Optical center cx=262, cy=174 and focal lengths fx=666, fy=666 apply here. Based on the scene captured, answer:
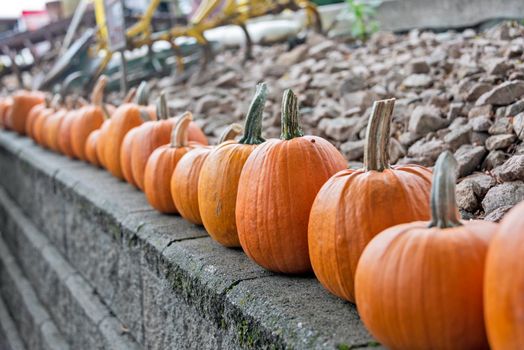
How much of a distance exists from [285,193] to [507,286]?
0.80 m

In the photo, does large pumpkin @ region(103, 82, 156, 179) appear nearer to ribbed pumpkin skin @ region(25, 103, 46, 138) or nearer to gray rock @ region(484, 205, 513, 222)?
gray rock @ region(484, 205, 513, 222)

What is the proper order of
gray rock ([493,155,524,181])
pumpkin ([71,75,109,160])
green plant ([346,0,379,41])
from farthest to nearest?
1. green plant ([346,0,379,41])
2. pumpkin ([71,75,109,160])
3. gray rock ([493,155,524,181])

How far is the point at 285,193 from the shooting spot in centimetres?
171

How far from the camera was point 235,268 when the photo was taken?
6.12 ft

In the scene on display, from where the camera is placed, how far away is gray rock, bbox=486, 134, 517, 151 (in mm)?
2336

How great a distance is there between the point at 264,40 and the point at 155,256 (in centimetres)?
500

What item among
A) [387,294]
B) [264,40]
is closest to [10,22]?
[264,40]

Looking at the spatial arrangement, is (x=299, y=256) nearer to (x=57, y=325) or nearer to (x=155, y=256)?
(x=155, y=256)

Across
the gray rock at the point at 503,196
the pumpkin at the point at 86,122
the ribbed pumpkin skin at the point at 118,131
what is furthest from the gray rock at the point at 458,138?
the pumpkin at the point at 86,122

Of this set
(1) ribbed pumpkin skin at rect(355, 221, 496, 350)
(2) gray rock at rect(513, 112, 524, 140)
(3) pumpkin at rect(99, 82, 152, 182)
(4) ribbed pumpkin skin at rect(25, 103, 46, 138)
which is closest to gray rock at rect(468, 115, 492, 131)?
(2) gray rock at rect(513, 112, 524, 140)

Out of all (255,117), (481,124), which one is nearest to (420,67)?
(481,124)

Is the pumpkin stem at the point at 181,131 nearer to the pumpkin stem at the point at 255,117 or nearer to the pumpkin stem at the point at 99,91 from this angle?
the pumpkin stem at the point at 255,117

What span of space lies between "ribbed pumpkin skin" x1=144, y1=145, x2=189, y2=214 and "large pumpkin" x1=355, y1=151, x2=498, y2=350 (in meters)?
1.42

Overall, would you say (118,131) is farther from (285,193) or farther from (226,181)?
(285,193)
